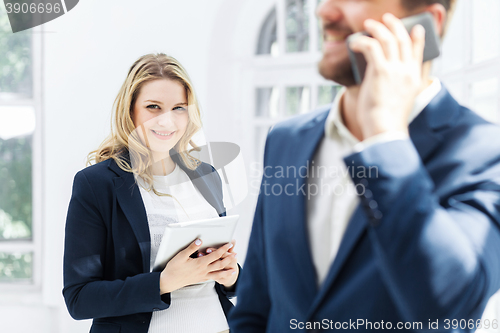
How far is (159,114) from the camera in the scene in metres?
1.46

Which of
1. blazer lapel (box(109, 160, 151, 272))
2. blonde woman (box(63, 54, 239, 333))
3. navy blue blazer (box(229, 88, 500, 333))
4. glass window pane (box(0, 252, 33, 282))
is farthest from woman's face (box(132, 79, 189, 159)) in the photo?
glass window pane (box(0, 252, 33, 282))

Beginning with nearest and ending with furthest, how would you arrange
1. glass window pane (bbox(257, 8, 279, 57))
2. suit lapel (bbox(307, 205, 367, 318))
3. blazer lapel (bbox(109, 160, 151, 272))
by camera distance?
suit lapel (bbox(307, 205, 367, 318)), blazer lapel (bbox(109, 160, 151, 272)), glass window pane (bbox(257, 8, 279, 57))

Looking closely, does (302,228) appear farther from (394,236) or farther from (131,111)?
(131,111)

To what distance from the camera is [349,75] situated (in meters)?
0.60

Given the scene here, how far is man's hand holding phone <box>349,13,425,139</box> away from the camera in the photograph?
495 mm

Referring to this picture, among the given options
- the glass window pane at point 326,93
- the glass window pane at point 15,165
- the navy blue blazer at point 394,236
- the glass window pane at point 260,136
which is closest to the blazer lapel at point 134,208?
the navy blue blazer at point 394,236

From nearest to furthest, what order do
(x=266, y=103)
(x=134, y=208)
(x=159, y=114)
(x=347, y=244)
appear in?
(x=347, y=244) → (x=134, y=208) → (x=159, y=114) → (x=266, y=103)

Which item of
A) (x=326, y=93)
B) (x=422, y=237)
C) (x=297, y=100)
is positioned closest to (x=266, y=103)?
(x=297, y=100)

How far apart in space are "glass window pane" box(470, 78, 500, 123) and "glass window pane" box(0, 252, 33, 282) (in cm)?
298

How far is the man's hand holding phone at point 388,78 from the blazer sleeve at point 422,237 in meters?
0.03

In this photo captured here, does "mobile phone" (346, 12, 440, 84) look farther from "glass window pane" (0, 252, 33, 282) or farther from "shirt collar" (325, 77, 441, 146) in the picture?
"glass window pane" (0, 252, 33, 282)

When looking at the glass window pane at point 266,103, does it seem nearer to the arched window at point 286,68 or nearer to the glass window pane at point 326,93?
the arched window at point 286,68

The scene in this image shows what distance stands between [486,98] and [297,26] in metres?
1.32

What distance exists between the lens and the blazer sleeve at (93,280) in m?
1.22
